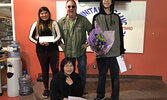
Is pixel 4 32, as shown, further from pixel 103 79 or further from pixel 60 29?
pixel 103 79

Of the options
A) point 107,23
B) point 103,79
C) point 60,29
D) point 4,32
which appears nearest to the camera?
point 107,23

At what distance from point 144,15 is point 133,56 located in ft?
3.00

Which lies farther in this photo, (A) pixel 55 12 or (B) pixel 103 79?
(A) pixel 55 12

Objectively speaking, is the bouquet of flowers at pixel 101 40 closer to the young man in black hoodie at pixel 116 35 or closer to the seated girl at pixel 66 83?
the young man in black hoodie at pixel 116 35

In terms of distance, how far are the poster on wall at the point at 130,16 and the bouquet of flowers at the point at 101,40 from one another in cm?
123

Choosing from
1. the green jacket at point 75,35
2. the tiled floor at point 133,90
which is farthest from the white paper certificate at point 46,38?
the tiled floor at point 133,90

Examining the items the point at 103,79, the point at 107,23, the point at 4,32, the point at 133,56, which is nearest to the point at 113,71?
the point at 103,79

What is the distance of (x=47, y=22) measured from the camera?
6.20 ft

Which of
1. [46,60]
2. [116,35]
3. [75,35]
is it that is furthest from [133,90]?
[46,60]

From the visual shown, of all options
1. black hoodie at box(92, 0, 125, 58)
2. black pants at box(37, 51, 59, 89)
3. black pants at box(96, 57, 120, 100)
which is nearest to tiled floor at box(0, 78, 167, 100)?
black pants at box(96, 57, 120, 100)

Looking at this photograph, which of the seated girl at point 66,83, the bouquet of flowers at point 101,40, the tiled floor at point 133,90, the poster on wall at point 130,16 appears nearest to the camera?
the seated girl at point 66,83

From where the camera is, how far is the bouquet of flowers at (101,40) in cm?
167

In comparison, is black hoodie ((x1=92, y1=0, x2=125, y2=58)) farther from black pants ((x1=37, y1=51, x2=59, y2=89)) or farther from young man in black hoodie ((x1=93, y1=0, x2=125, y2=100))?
black pants ((x1=37, y1=51, x2=59, y2=89))

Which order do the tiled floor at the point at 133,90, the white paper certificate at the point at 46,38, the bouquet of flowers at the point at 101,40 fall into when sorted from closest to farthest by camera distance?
the bouquet of flowers at the point at 101,40 → the white paper certificate at the point at 46,38 → the tiled floor at the point at 133,90
